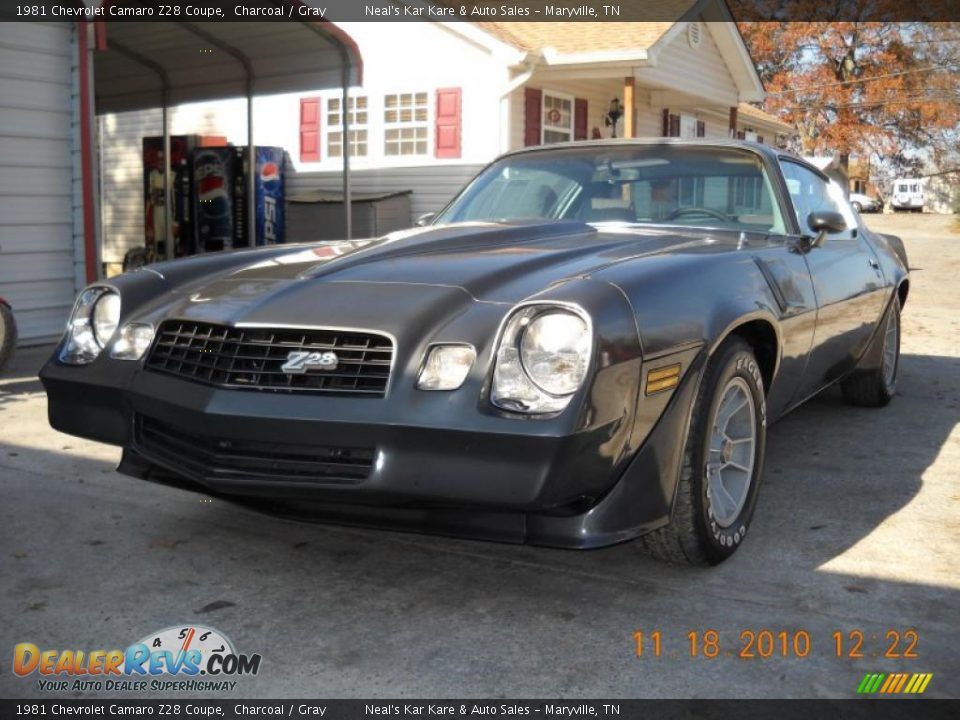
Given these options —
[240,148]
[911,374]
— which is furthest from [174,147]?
[911,374]

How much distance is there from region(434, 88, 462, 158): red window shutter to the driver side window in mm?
11035

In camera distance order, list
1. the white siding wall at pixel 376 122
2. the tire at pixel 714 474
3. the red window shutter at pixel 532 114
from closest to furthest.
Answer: the tire at pixel 714 474
the white siding wall at pixel 376 122
the red window shutter at pixel 532 114

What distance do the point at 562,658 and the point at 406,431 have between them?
2.35 ft

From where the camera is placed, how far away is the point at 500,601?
312 centimetres

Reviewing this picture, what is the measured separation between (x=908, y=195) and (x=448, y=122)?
38818mm

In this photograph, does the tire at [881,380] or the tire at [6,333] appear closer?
the tire at [881,380]

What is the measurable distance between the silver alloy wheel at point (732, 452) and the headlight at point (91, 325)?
6.63 feet

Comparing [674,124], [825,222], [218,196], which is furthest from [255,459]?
[674,124]

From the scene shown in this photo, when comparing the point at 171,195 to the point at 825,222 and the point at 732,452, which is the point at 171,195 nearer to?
the point at 825,222

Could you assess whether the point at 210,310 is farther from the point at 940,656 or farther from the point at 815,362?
the point at 815,362

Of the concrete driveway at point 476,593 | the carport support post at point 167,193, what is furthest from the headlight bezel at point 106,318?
the carport support post at point 167,193

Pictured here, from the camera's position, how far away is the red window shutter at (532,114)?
1609cm

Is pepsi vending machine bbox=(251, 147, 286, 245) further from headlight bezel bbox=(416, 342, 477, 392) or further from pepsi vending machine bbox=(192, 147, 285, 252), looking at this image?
headlight bezel bbox=(416, 342, 477, 392)

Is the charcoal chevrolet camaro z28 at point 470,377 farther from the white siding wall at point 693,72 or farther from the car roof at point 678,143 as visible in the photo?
the white siding wall at point 693,72
